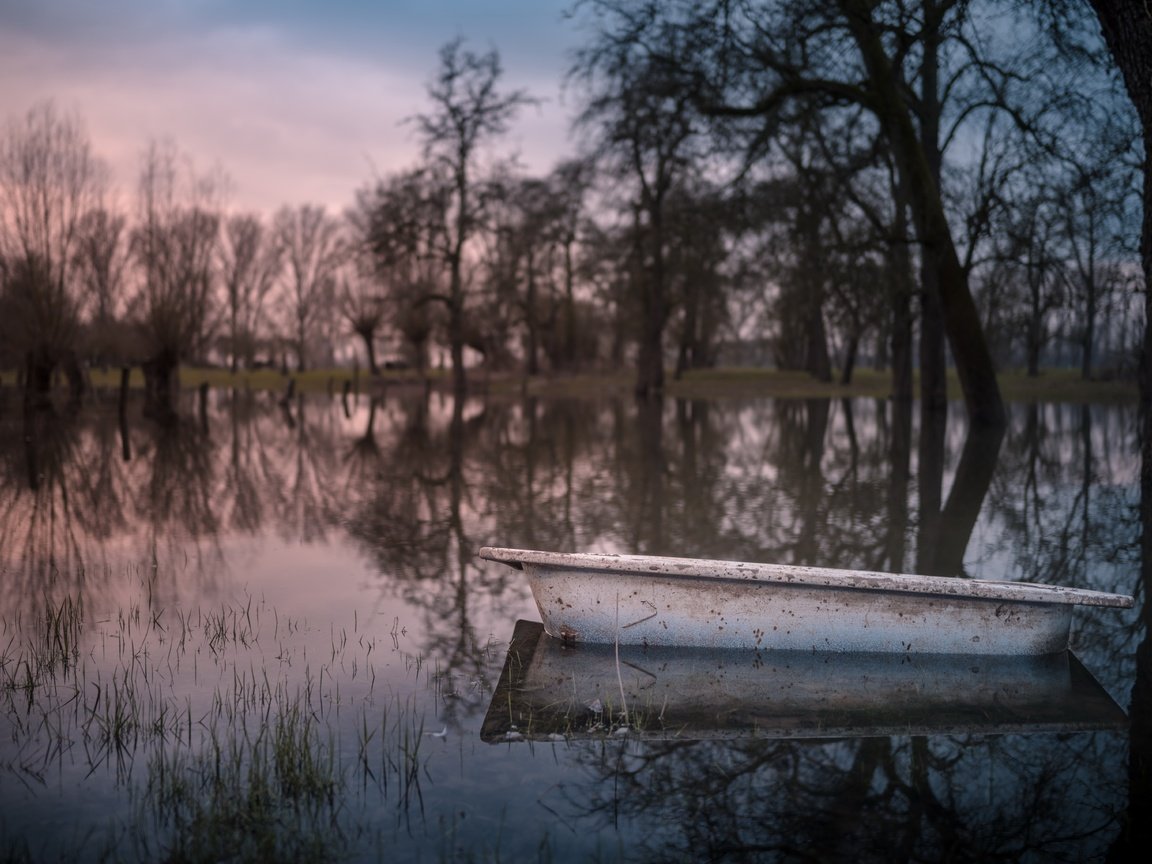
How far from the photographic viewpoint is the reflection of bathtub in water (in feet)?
16.4

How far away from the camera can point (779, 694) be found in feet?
18.0

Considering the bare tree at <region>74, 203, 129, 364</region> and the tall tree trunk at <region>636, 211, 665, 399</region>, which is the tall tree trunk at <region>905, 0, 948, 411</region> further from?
the bare tree at <region>74, 203, 129, 364</region>

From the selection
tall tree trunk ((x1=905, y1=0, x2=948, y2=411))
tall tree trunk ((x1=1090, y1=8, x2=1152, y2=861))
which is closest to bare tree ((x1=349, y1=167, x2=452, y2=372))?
tall tree trunk ((x1=905, y1=0, x2=948, y2=411))

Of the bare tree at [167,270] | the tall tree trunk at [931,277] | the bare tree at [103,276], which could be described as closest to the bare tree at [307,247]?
the bare tree at [103,276]

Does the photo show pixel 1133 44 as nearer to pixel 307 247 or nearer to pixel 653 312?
pixel 653 312

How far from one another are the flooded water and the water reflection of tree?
15 millimetres

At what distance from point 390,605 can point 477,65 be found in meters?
36.8

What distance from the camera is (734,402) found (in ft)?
128

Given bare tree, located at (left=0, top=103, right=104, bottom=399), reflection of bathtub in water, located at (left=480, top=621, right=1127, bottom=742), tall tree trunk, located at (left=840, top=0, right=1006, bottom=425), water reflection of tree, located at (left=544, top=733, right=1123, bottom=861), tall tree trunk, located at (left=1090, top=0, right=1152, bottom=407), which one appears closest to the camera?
water reflection of tree, located at (left=544, top=733, right=1123, bottom=861)

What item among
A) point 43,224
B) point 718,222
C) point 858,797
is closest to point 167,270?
point 43,224

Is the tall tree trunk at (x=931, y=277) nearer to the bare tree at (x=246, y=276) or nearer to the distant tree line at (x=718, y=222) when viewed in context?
the distant tree line at (x=718, y=222)

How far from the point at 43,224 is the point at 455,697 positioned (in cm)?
2868

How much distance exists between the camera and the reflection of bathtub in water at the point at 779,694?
499 cm

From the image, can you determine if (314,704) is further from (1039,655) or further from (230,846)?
(1039,655)
